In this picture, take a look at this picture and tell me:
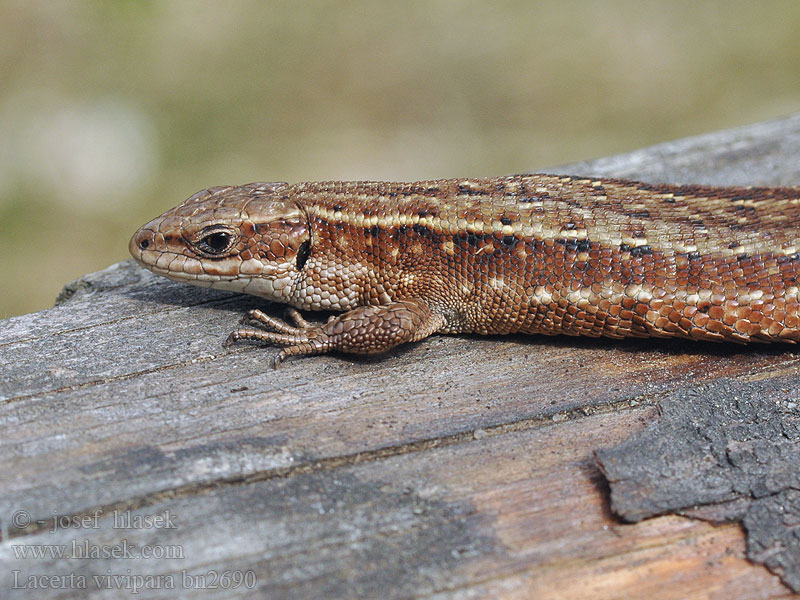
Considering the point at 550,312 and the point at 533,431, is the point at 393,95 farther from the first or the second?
the point at 533,431

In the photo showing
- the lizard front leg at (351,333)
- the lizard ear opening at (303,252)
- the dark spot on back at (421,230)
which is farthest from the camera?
the lizard ear opening at (303,252)

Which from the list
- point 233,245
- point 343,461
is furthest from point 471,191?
point 343,461

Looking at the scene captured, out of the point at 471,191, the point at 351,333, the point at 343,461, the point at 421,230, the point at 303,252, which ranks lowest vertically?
the point at 343,461

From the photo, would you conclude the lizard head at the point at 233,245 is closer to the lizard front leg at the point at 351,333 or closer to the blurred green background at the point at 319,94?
the lizard front leg at the point at 351,333

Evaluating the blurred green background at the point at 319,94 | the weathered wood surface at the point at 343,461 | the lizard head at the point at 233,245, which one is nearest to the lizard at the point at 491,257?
the lizard head at the point at 233,245

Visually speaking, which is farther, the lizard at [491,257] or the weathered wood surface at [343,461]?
the lizard at [491,257]

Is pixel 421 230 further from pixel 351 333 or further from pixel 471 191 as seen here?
pixel 351 333

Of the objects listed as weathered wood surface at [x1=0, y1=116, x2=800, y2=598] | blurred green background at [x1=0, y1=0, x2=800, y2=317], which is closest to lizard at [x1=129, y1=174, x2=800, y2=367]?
weathered wood surface at [x1=0, y1=116, x2=800, y2=598]
